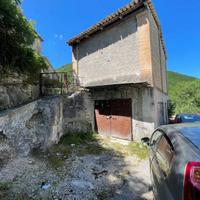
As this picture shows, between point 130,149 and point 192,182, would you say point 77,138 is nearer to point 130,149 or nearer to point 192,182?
point 130,149

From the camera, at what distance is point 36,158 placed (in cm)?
536

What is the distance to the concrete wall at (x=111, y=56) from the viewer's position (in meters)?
8.74

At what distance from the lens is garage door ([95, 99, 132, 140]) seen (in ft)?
27.9

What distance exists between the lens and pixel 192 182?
1532 mm

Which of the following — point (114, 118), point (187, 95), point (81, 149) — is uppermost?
point (187, 95)

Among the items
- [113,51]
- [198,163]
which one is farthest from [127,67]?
[198,163]

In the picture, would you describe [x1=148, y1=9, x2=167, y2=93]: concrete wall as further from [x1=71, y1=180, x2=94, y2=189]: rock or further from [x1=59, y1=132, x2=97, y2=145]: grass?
[x1=71, y1=180, x2=94, y2=189]: rock

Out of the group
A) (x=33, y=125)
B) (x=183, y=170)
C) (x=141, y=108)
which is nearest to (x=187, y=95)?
(x=141, y=108)

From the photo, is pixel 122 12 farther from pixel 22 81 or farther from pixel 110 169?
pixel 110 169

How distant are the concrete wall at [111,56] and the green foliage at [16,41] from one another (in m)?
4.40

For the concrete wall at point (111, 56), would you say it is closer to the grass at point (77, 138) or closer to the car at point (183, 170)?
the grass at point (77, 138)

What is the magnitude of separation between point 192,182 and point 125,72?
7.81m

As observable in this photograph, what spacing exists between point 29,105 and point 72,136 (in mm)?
2921

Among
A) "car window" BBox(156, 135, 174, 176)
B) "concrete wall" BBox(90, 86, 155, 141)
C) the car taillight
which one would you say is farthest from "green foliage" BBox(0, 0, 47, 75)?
the car taillight
